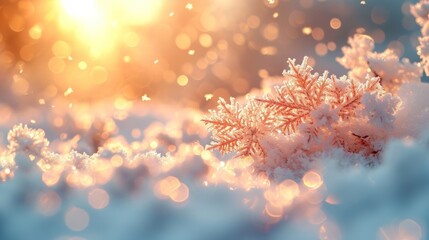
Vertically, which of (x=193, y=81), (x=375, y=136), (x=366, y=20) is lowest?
(x=375, y=136)

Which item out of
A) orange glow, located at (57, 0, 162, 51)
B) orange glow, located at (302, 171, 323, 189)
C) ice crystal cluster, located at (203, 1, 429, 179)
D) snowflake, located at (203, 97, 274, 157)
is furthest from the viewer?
orange glow, located at (57, 0, 162, 51)

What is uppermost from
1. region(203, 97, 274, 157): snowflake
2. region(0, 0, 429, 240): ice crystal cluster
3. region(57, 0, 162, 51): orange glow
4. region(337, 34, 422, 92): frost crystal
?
region(57, 0, 162, 51): orange glow

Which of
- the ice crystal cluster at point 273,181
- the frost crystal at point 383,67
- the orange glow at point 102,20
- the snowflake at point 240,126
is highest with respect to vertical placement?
the orange glow at point 102,20

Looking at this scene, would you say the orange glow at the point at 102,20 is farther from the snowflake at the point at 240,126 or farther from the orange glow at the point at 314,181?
the orange glow at the point at 314,181

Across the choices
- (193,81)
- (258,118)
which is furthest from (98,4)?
(258,118)

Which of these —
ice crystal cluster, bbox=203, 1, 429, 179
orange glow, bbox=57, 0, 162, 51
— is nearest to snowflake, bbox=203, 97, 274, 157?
ice crystal cluster, bbox=203, 1, 429, 179

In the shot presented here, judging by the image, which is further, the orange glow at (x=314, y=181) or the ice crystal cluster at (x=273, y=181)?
the orange glow at (x=314, y=181)

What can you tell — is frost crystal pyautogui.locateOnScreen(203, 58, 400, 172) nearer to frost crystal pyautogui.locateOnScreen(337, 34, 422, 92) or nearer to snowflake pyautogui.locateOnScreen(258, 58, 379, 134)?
snowflake pyautogui.locateOnScreen(258, 58, 379, 134)

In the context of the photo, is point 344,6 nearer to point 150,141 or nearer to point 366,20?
point 366,20

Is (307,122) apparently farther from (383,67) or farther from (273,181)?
(383,67)

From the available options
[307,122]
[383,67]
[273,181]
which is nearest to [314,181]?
[273,181]

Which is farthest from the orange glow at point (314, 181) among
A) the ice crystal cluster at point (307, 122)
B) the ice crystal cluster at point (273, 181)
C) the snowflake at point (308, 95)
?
the snowflake at point (308, 95)
